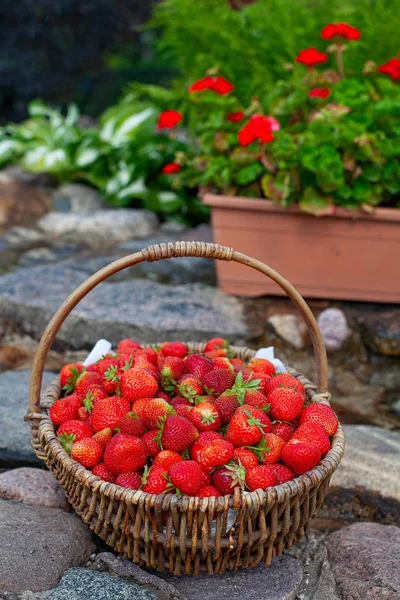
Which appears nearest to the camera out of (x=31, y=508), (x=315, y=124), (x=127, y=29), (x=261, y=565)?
(x=261, y=565)

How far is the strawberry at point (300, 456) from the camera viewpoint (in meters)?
1.43

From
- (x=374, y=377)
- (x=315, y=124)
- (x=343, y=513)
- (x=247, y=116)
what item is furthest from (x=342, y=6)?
(x=343, y=513)

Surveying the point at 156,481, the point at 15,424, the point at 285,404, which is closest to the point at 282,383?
the point at 285,404

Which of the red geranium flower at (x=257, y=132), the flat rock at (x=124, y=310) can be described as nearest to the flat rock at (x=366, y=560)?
the flat rock at (x=124, y=310)

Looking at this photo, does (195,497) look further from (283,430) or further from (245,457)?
(283,430)

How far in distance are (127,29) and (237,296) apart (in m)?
4.36

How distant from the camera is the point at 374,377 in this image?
108 inches

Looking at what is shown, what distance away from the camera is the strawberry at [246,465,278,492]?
4.55ft

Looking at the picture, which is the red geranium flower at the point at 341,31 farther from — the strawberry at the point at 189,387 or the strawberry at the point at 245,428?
the strawberry at the point at 245,428

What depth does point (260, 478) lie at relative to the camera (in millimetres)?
1389

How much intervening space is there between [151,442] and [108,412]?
0.45 ft

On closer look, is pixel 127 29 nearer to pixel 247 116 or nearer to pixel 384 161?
pixel 247 116

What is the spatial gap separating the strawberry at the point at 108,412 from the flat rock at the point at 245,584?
387 millimetres

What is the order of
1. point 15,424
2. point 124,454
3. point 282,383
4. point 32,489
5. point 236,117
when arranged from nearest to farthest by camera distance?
1. point 124,454
2. point 282,383
3. point 32,489
4. point 15,424
5. point 236,117
